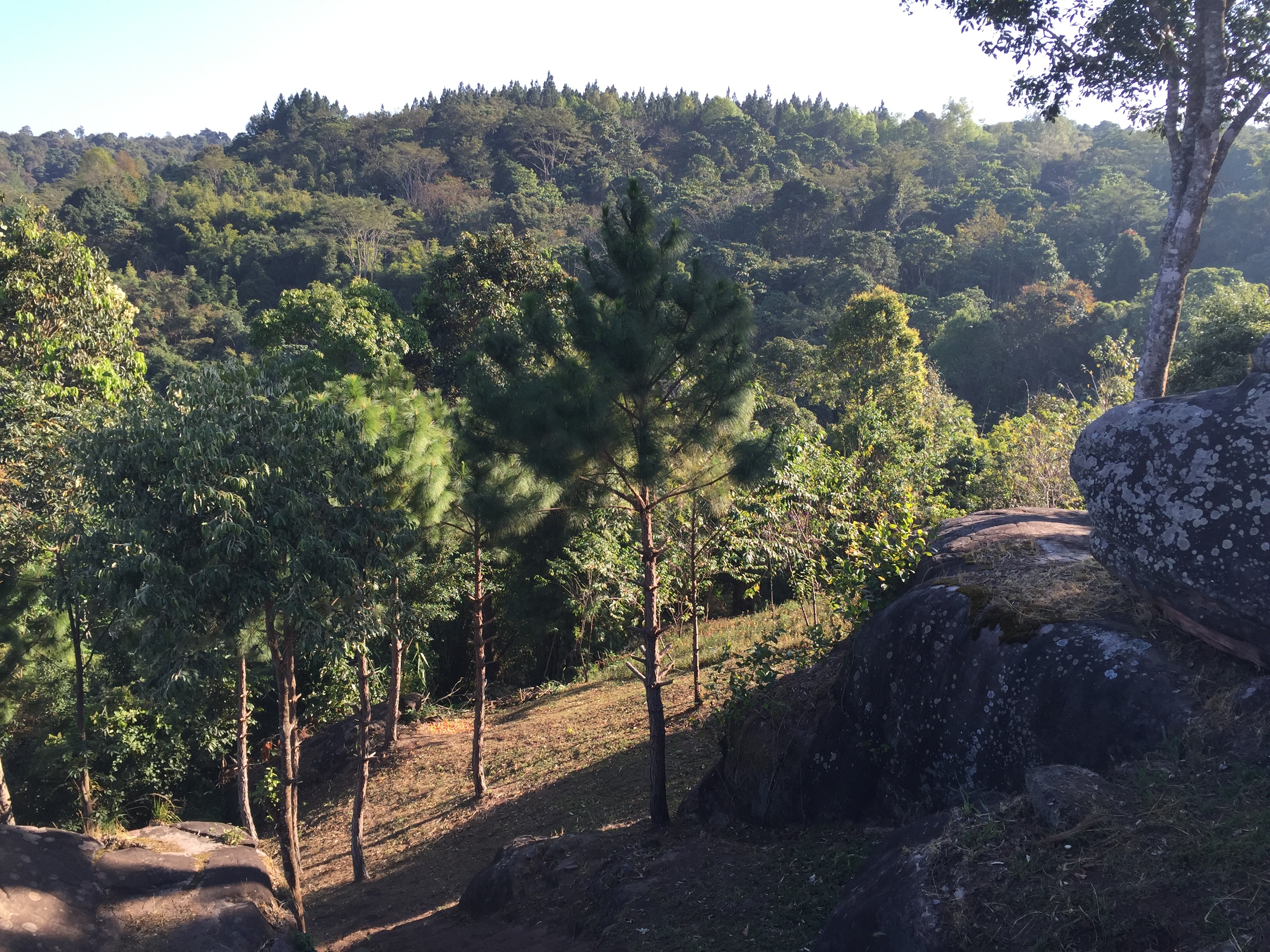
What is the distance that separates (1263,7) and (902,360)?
66.4ft

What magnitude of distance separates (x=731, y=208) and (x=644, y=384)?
193ft

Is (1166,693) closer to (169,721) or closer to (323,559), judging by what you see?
(323,559)

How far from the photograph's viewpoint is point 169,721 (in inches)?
540

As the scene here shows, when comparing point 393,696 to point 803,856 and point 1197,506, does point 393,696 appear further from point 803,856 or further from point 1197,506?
point 1197,506

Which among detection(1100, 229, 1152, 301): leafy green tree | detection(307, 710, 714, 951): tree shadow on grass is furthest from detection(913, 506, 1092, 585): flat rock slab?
detection(1100, 229, 1152, 301): leafy green tree

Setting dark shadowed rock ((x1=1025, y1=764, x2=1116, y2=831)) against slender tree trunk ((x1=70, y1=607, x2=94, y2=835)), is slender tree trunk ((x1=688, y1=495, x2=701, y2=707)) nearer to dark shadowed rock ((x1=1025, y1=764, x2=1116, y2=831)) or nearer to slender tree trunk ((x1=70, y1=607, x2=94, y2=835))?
dark shadowed rock ((x1=1025, y1=764, x2=1116, y2=831))

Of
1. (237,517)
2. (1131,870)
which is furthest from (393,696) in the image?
(1131,870)

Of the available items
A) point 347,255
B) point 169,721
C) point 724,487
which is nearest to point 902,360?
point 724,487

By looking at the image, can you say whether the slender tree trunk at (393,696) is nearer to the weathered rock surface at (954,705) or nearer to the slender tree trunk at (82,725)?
the slender tree trunk at (82,725)

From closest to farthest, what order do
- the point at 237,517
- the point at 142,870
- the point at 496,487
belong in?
1. the point at 237,517
2. the point at 142,870
3. the point at 496,487

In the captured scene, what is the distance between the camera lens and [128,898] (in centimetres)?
778

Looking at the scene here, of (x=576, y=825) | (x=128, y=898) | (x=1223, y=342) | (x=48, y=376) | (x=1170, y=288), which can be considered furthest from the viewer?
(x=48, y=376)

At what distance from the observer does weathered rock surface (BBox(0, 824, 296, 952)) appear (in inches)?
278

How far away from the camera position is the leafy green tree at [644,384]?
7.60 metres
